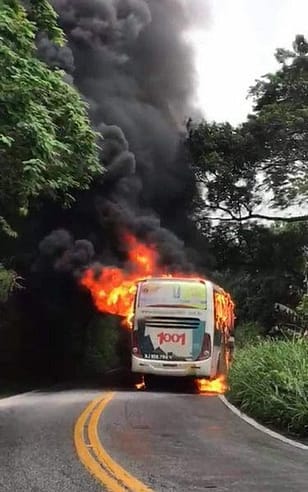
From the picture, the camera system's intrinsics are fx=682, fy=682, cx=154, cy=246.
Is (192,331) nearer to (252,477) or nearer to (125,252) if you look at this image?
(125,252)

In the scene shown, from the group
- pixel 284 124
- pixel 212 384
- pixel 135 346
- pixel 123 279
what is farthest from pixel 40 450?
pixel 284 124

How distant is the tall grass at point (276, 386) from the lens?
10172 millimetres

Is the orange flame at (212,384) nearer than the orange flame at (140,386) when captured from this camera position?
Yes

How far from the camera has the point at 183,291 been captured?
61.3 feet

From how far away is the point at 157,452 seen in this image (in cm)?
785

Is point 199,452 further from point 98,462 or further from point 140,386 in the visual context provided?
point 140,386

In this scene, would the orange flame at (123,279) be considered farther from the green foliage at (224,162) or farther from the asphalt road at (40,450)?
the asphalt road at (40,450)

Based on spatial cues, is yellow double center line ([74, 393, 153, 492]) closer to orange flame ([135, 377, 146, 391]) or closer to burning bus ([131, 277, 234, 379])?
burning bus ([131, 277, 234, 379])

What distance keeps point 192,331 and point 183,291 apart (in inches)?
44.1

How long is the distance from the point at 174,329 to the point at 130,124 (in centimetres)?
1046

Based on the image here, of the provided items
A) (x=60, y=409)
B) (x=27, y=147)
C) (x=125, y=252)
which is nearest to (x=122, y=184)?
(x=125, y=252)

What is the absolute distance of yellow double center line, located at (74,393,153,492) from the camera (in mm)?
6012

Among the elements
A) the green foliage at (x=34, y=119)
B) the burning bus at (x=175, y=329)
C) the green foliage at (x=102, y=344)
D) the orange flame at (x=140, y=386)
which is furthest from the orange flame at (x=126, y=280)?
the green foliage at (x=34, y=119)

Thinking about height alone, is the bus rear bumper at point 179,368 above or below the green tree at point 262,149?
below
